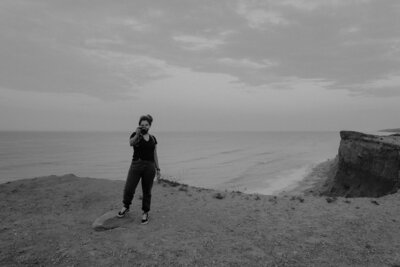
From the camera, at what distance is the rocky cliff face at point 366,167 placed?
15.6 meters

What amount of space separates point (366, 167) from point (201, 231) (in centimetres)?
1356

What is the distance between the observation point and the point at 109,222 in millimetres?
8055

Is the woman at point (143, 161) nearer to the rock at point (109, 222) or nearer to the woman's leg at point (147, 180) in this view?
the woman's leg at point (147, 180)

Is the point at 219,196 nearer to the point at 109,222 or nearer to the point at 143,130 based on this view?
the point at 109,222

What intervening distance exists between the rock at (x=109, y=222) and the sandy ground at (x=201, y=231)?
0.67 feet

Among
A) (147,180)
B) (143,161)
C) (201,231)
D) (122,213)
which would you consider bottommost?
(201,231)

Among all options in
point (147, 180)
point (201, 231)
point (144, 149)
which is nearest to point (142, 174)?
point (147, 180)

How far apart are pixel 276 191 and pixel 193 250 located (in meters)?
20.6

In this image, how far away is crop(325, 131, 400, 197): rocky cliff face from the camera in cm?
1556

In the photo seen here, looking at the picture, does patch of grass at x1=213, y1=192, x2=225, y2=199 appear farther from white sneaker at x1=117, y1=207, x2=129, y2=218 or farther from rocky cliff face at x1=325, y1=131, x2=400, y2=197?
rocky cliff face at x1=325, y1=131, x2=400, y2=197

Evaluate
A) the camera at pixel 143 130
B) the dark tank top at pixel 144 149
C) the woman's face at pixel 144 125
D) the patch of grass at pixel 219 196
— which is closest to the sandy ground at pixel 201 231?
the patch of grass at pixel 219 196

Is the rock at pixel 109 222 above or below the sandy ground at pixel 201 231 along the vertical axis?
above

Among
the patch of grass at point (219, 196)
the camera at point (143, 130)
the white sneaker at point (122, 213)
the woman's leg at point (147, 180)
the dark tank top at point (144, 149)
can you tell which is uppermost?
the camera at point (143, 130)

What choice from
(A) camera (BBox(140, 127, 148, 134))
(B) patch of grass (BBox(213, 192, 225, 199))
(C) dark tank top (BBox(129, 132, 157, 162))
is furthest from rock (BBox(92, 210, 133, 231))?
(B) patch of grass (BBox(213, 192, 225, 199))
